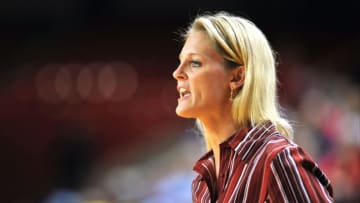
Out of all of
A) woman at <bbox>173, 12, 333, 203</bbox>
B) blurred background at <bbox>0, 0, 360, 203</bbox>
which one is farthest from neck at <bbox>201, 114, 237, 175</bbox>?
blurred background at <bbox>0, 0, 360, 203</bbox>

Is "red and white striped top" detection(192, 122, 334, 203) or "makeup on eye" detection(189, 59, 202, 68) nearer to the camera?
"red and white striped top" detection(192, 122, 334, 203)

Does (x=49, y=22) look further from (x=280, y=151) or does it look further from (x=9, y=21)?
(x=280, y=151)

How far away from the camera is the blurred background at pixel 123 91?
3.71m

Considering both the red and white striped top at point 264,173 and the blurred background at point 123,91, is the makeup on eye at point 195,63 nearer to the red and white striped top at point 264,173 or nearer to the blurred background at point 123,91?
the red and white striped top at point 264,173

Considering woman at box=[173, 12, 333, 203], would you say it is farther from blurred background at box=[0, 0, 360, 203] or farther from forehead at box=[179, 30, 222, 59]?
blurred background at box=[0, 0, 360, 203]

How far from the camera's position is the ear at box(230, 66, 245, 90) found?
1072mm

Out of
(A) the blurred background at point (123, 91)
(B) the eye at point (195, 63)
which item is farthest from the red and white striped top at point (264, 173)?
(A) the blurred background at point (123, 91)

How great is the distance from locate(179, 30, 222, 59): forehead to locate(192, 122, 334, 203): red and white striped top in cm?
13

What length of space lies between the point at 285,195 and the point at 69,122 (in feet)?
9.97

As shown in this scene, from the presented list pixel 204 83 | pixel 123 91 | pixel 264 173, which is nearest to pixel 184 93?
pixel 204 83

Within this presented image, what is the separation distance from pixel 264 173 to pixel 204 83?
195 mm

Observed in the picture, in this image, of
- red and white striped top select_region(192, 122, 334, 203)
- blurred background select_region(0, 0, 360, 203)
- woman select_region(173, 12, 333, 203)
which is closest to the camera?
red and white striped top select_region(192, 122, 334, 203)

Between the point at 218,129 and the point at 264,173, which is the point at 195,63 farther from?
the point at 264,173

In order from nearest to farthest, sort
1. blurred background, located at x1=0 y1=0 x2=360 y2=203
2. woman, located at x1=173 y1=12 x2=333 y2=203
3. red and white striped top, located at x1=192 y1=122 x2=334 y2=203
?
red and white striped top, located at x1=192 y1=122 x2=334 y2=203 < woman, located at x1=173 y1=12 x2=333 y2=203 < blurred background, located at x1=0 y1=0 x2=360 y2=203
